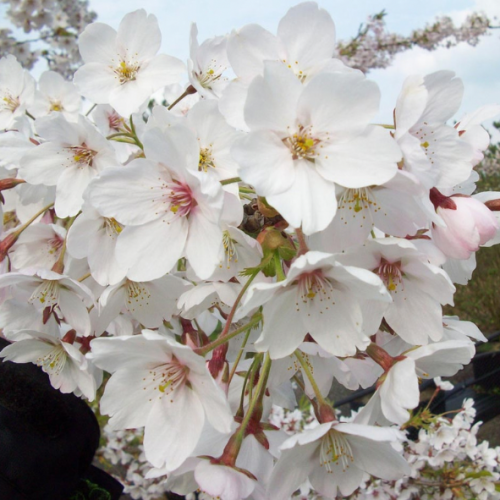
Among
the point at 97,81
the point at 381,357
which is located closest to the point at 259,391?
the point at 381,357

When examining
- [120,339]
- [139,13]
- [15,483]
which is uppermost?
[139,13]

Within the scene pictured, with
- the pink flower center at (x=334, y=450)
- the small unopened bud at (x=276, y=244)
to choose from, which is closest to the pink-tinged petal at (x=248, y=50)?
the small unopened bud at (x=276, y=244)

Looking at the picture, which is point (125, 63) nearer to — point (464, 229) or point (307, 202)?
point (307, 202)

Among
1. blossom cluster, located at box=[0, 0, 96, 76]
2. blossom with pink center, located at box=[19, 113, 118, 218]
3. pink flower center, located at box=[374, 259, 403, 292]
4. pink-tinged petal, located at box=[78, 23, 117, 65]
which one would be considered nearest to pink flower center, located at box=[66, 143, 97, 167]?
blossom with pink center, located at box=[19, 113, 118, 218]

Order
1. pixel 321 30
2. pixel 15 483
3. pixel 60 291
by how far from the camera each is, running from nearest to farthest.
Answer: pixel 321 30 < pixel 60 291 < pixel 15 483

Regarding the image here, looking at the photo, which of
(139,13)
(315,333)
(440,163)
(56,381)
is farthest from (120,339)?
(139,13)

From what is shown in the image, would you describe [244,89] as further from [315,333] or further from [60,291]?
[60,291]

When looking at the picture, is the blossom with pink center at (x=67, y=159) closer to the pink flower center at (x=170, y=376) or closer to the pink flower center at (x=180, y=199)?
the pink flower center at (x=180, y=199)
